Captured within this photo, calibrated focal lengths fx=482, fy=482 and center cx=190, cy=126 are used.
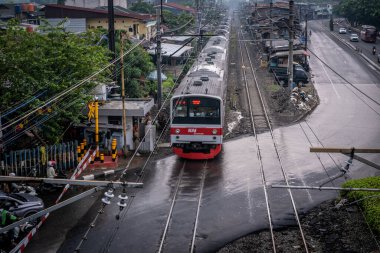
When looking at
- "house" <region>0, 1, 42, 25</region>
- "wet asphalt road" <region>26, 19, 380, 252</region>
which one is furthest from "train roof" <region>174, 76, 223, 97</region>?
"house" <region>0, 1, 42, 25</region>

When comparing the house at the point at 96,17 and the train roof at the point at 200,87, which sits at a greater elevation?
the house at the point at 96,17

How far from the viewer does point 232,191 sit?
51.6 feet

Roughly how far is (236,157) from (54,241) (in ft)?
29.6

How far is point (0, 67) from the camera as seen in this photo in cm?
1608

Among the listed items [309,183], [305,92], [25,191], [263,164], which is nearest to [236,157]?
[263,164]

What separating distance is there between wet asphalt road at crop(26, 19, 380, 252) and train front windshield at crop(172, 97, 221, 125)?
1.71 meters

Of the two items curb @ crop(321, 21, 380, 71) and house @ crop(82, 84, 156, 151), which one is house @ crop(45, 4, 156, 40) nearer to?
house @ crop(82, 84, 156, 151)

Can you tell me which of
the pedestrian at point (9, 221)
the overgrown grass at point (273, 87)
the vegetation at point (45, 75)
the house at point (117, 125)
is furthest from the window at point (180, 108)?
the overgrown grass at point (273, 87)

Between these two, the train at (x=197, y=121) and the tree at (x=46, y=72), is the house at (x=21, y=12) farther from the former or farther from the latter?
the train at (x=197, y=121)

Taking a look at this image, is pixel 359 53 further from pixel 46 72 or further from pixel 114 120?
pixel 46 72

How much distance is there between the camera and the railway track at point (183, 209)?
475 inches

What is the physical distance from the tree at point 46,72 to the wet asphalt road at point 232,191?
3766mm

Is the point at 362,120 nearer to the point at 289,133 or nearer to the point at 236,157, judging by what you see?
the point at 289,133

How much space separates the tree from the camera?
1619 cm
